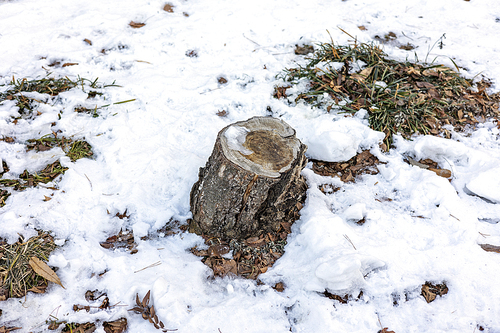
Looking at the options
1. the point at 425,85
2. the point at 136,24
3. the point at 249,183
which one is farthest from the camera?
the point at 136,24

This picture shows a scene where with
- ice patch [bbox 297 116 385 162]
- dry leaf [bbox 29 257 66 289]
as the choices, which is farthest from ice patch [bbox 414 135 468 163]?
dry leaf [bbox 29 257 66 289]

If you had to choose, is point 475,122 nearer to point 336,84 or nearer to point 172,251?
point 336,84

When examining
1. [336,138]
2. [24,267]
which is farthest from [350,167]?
[24,267]

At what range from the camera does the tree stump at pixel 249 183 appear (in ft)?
7.00

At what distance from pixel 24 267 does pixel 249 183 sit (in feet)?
5.46

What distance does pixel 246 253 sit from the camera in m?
2.32

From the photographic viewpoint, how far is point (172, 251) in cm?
231

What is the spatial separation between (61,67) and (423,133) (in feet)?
14.4

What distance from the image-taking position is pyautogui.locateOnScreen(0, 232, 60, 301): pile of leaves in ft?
6.38

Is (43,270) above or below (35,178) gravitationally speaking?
below

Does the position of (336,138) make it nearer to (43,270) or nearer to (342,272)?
(342,272)

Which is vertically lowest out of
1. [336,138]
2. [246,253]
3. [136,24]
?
[246,253]

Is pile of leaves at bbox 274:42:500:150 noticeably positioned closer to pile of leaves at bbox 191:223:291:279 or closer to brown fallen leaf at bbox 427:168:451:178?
brown fallen leaf at bbox 427:168:451:178

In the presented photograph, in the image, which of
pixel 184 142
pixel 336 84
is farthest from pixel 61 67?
pixel 336 84
